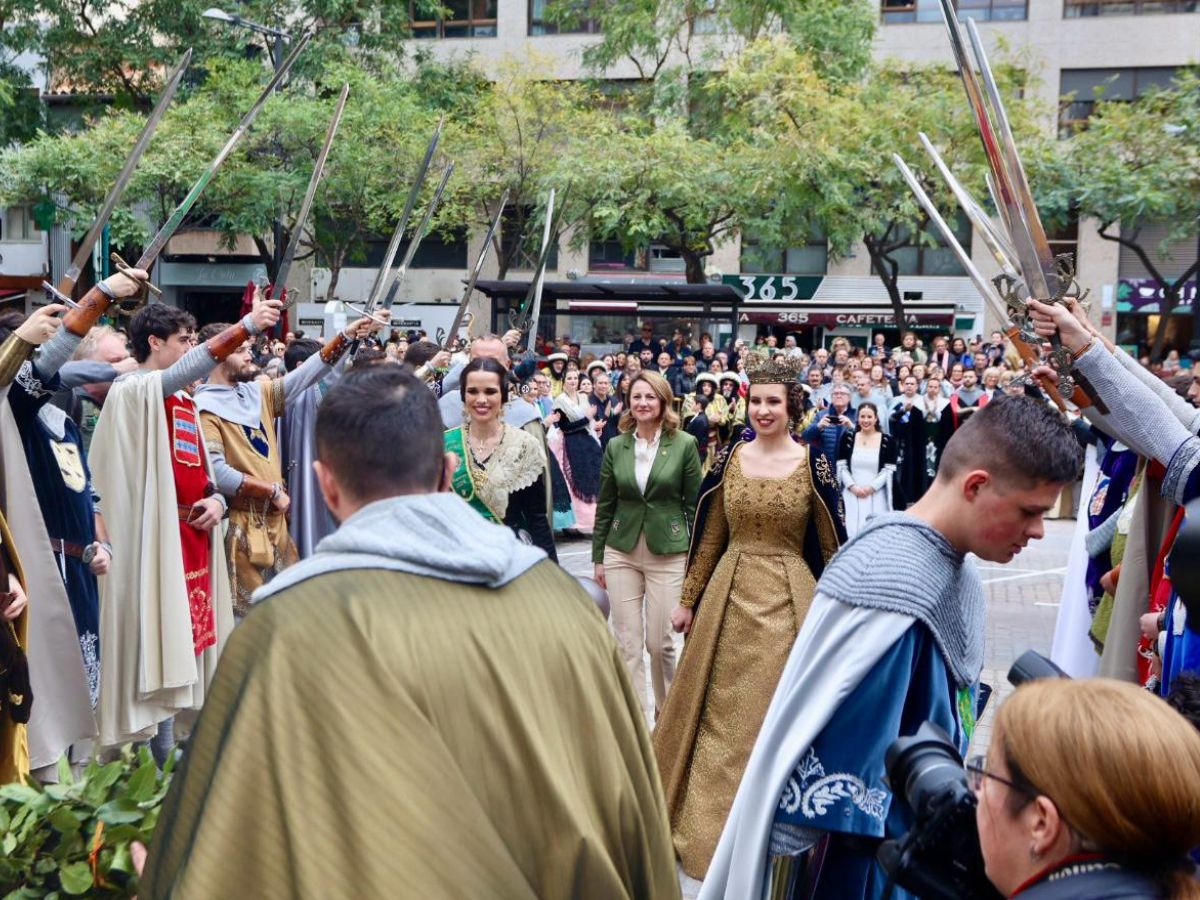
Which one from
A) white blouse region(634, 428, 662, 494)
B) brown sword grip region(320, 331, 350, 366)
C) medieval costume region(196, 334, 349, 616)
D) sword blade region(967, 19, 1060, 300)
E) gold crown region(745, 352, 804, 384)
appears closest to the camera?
sword blade region(967, 19, 1060, 300)

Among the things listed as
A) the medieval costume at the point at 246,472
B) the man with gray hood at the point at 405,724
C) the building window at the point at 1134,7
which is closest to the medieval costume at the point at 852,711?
the man with gray hood at the point at 405,724

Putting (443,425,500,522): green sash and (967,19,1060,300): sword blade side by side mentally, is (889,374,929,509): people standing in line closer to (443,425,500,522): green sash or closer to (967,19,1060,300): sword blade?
(443,425,500,522): green sash

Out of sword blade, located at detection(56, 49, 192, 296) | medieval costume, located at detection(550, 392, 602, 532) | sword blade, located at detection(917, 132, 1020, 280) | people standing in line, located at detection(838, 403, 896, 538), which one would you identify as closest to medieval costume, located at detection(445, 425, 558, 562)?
sword blade, located at detection(56, 49, 192, 296)

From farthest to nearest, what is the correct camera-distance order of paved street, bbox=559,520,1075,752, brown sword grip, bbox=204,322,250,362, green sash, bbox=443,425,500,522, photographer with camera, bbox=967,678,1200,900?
paved street, bbox=559,520,1075,752, green sash, bbox=443,425,500,522, brown sword grip, bbox=204,322,250,362, photographer with camera, bbox=967,678,1200,900

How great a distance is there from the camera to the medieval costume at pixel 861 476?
12.0 metres

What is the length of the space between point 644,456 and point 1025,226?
3.42m

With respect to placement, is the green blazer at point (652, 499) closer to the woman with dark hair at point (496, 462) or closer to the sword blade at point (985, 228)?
the woman with dark hair at point (496, 462)

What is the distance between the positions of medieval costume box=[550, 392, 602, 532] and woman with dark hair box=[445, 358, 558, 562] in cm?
759

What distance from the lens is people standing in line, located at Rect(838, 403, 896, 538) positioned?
1195 cm

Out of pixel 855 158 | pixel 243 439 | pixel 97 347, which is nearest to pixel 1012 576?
pixel 243 439

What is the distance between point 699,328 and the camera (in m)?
25.1

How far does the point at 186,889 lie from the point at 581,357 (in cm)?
2151

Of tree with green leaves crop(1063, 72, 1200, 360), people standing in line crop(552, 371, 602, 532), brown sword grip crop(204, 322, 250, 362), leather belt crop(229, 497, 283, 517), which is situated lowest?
people standing in line crop(552, 371, 602, 532)

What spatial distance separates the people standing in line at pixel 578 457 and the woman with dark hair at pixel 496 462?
759 cm
